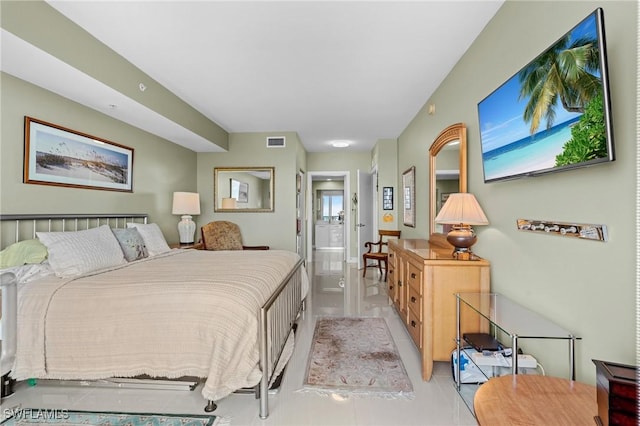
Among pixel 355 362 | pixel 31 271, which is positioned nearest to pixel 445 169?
pixel 355 362

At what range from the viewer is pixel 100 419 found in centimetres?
182

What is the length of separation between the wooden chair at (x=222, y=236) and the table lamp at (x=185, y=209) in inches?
10.9

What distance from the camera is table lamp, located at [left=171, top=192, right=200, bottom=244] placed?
439 cm

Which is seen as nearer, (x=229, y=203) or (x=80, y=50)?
(x=80, y=50)

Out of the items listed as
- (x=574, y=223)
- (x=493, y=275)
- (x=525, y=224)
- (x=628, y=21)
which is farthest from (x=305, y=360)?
(x=628, y=21)

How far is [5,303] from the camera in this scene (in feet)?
3.85

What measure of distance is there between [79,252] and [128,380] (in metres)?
1.04

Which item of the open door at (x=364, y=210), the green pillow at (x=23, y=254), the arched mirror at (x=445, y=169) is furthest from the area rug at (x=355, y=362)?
the open door at (x=364, y=210)

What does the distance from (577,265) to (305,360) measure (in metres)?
2.04

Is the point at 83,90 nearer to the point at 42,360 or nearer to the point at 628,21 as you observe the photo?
the point at 42,360

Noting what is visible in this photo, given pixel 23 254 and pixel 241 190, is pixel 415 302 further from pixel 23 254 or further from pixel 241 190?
pixel 241 190

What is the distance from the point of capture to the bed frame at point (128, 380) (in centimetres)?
119

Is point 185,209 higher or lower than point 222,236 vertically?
higher

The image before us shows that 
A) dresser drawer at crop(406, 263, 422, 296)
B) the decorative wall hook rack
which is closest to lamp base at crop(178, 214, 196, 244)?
dresser drawer at crop(406, 263, 422, 296)
